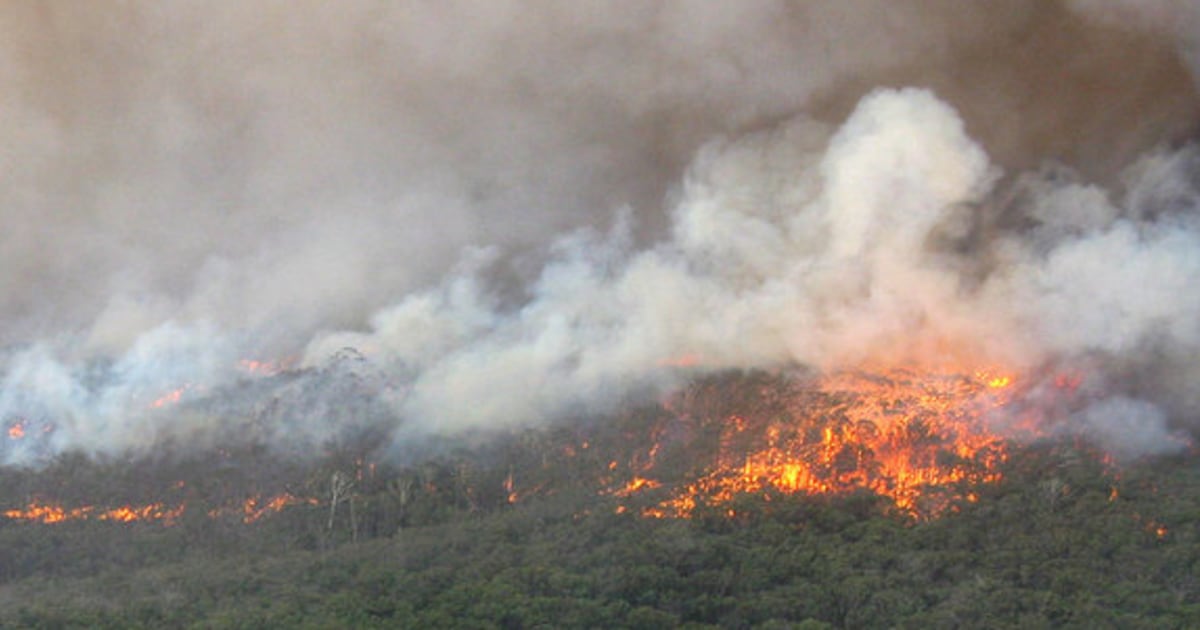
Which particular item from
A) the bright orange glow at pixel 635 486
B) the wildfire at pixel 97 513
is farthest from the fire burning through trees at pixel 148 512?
the bright orange glow at pixel 635 486

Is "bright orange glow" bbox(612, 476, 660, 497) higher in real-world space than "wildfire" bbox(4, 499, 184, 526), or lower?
lower

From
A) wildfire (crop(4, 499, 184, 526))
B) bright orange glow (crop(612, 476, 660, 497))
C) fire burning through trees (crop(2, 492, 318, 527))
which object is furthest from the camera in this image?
wildfire (crop(4, 499, 184, 526))

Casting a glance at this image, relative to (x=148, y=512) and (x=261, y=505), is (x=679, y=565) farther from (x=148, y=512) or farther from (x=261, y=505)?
(x=148, y=512)

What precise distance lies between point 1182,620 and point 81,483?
129 ft

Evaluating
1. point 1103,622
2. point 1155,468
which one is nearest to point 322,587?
point 1103,622

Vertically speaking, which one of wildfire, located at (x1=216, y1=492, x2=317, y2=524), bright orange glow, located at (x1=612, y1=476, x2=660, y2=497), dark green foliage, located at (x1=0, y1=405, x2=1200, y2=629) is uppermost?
wildfire, located at (x1=216, y1=492, x2=317, y2=524)

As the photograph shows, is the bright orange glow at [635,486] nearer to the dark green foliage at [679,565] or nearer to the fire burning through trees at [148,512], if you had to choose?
the dark green foliage at [679,565]

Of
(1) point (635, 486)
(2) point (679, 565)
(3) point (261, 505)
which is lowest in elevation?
(2) point (679, 565)

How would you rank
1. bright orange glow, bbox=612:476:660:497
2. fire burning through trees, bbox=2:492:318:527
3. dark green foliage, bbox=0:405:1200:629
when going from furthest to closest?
fire burning through trees, bbox=2:492:318:527 → bright orange glow, bbox=612:476:660:497 → dark green foliage, bbox=0:405:1200:629

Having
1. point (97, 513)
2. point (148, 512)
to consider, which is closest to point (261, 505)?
A: point (148, 512)

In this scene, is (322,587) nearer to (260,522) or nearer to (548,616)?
(548,616)

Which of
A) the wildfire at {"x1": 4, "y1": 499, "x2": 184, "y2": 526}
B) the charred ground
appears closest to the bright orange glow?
the charred ground

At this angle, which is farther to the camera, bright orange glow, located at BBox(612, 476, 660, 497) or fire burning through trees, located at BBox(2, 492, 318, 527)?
fire burning through trees, located at BBox(2, 492, 318, 527)

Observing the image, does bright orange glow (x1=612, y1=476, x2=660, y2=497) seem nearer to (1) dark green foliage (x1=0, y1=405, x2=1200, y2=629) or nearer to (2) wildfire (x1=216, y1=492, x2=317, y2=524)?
(1) dark green foliage (x1=0, y1=405, x2=1200, y2=629)
